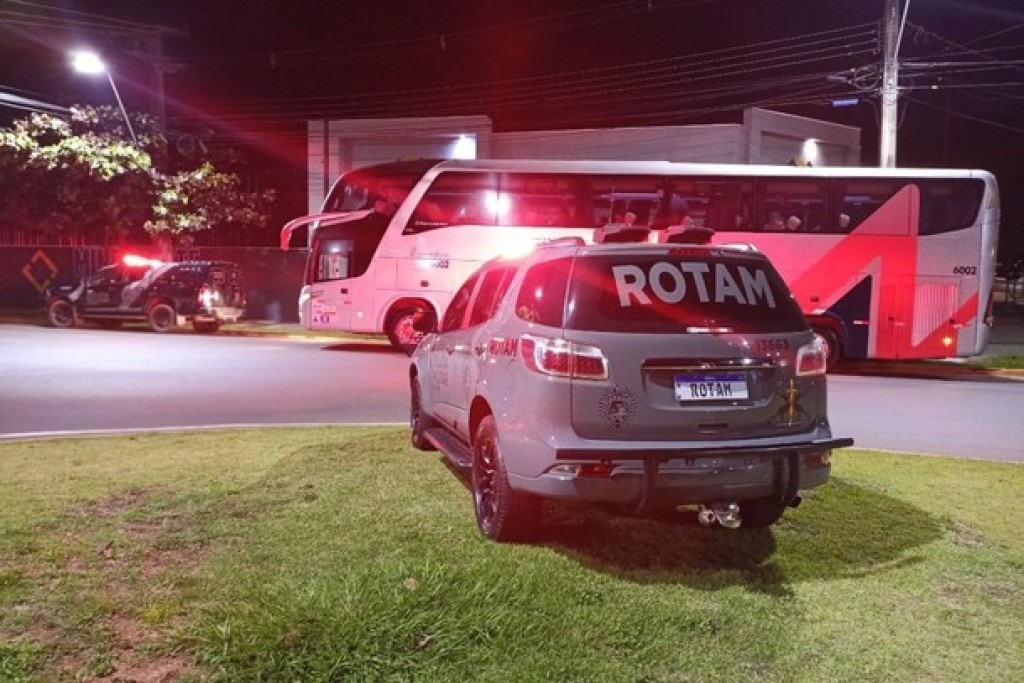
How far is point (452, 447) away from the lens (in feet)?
20.0

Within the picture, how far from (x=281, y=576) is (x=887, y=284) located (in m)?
14.1

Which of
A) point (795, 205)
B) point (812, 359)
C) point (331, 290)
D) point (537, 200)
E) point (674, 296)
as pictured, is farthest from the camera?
point (331, 290)

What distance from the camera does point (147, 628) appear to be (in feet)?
12.6

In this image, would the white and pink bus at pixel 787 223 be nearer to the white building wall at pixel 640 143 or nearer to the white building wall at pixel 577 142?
the white building wall at pixel 640 143

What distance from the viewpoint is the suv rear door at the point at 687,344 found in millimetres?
4504

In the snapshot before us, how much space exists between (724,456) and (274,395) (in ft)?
26.9

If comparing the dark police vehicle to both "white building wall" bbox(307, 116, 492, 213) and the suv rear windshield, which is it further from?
the suv rear windshield

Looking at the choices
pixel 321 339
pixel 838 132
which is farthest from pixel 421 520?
pixel 838 132

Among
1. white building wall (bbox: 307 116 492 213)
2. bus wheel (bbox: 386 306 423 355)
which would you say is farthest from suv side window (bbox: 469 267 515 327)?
white building wall (bbox: 307 116 492 213)

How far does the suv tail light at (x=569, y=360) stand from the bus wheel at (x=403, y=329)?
1344 centimetres

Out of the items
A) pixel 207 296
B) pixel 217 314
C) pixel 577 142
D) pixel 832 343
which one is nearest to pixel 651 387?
pixel 832 343

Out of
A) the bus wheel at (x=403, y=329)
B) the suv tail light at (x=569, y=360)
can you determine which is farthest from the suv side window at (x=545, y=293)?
the bus wheel at (x=403, y=329)

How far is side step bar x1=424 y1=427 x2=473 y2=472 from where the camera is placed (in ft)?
18.6

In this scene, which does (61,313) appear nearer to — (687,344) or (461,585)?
(461,585)
